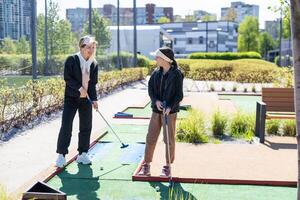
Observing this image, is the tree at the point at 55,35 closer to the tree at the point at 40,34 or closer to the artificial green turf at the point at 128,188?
the tree at the point at 40,34

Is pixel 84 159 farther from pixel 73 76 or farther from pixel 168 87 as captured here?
pixel 168 87

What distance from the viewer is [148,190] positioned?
5512 millimetres

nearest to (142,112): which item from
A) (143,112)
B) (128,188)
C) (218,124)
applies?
(143,112)

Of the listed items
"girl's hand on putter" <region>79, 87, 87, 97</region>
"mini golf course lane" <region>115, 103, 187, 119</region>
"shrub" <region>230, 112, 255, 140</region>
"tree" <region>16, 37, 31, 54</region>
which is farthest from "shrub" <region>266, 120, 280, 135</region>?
"tree" <region>16, 37, 31, 54</region>

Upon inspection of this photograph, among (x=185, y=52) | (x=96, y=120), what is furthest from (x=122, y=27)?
(x=185, y=52)

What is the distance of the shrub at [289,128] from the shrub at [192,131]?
161 centimetres

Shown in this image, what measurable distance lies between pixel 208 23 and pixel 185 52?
8.46 m

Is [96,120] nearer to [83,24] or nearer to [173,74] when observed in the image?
[173,74]

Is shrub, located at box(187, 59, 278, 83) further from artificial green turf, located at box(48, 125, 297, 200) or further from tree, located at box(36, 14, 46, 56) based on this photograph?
artificial green turf, located at box(48, 125, 297, 200)

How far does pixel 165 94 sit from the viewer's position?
231 inches

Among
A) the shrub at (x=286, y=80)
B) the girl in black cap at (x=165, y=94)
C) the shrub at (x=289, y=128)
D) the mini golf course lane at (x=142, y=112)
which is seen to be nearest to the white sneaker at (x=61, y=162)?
the girl in black cap at (x=165, y=94)

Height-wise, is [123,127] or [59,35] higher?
[59,35]

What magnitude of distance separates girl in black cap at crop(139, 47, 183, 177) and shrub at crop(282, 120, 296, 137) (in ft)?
12.8

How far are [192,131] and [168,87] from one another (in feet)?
9.36
